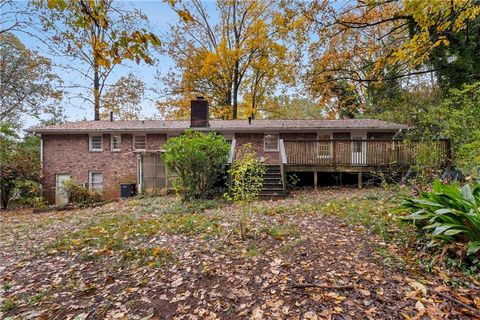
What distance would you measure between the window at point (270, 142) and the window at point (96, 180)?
9.47 metres

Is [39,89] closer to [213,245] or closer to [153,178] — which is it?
[153,178]

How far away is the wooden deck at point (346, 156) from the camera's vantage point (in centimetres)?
1052

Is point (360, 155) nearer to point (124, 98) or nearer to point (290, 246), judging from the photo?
point (290, 246)

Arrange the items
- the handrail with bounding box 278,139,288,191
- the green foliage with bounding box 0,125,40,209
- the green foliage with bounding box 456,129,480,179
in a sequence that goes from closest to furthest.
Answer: the green foliage with bounding box 456,129,480,179
the handrail with bounding box 278,139,288,191
the green foliage with bounding box 0,125,40,209

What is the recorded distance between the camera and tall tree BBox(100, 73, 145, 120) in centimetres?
1964

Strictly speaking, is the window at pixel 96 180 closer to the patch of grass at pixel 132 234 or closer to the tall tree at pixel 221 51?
the tall tree at pixel 221 51

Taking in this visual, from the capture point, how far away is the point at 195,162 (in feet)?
28.5

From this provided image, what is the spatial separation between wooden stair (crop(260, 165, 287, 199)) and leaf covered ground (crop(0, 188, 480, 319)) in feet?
12.1

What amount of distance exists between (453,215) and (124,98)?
21.5m

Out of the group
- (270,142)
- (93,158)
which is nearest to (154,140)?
(93,158)

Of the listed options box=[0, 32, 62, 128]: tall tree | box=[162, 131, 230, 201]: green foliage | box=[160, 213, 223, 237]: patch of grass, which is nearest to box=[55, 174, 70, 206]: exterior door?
box=[0, 32, 62, 128]: tall tree

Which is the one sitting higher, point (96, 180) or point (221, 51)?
point (221, 51)

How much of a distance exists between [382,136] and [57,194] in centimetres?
1786

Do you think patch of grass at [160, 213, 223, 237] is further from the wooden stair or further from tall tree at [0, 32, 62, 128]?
tall tree at [0, 32, 62, 128]
